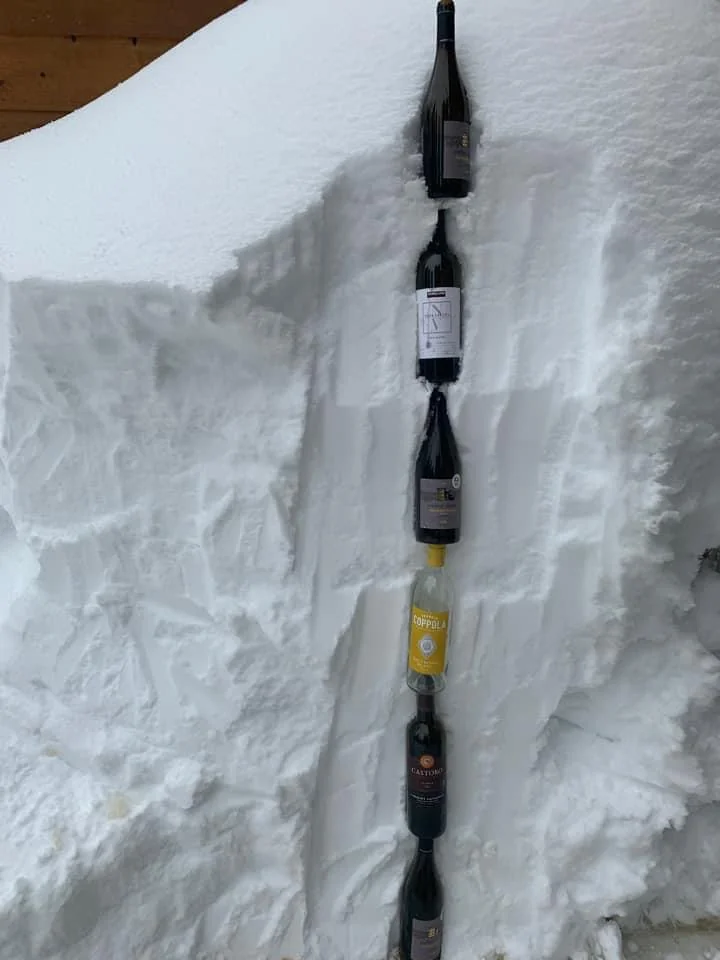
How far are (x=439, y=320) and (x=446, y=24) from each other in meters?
0.35

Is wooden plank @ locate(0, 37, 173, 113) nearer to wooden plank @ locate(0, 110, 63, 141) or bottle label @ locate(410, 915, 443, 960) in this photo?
wooden plank @ locate(0, 110, 63, 141)

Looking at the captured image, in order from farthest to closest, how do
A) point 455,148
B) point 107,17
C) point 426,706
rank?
point 107,17, point 426,706, point 455,148

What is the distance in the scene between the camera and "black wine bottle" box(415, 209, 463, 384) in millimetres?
863

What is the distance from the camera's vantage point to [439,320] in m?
0.86

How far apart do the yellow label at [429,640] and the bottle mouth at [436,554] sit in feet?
0.21

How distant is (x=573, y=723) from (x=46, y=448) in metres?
0.83

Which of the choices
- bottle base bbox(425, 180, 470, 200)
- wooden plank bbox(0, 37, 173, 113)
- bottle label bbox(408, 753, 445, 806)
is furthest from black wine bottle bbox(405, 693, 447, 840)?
wooden plank bbox(0, 37, 173, 113)

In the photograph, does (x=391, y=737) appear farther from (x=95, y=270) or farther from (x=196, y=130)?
(x=196, y=130)

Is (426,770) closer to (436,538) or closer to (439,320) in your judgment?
(436,538)

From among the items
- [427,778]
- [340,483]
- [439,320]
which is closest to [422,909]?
[427,778]

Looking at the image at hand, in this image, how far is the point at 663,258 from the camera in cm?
85

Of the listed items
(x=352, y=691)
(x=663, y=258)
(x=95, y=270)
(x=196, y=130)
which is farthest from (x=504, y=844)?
(x=196, y=130)

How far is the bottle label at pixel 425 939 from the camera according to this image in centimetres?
96

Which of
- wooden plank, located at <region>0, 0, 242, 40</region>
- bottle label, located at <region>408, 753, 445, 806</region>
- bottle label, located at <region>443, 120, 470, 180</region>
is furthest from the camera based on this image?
wooden plank, located at <region>0, 0, 242, 40</region>
